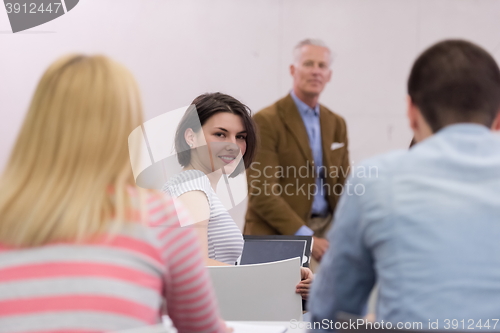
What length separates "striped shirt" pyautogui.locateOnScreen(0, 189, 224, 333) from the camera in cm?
83

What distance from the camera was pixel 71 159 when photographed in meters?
0.88

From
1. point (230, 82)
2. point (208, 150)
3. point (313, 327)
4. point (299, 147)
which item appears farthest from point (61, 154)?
point (230, 82)

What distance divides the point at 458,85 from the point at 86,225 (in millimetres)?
708

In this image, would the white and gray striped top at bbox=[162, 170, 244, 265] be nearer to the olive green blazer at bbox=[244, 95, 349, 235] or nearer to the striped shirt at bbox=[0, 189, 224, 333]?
the striped shirt at bbox=[0, 189, 224, 333]

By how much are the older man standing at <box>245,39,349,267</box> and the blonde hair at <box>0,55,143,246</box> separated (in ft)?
8.62

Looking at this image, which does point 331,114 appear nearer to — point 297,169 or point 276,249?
point 297,169

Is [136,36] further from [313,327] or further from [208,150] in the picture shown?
[313,327]

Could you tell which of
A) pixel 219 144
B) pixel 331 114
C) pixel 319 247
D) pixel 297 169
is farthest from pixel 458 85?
pixel 331 114

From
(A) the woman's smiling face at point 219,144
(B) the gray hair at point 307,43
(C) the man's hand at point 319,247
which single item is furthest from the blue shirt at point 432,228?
(B) the gray hair at point 307,43

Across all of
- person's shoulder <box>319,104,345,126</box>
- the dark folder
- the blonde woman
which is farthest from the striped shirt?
person's shoulder <box>319,104,345,126</box>

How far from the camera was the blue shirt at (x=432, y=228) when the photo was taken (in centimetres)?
92

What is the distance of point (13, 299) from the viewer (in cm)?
84

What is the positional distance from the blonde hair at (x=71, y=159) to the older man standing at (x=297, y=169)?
2626 mm

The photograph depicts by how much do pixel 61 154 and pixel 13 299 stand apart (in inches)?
9.3
